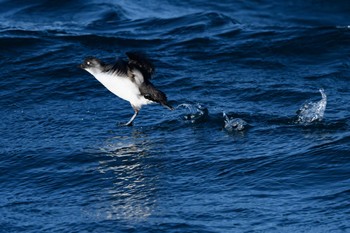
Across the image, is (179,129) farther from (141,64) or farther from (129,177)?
(129,177)

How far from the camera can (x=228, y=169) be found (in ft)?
28.1

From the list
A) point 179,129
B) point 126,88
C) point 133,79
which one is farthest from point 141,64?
point 179,129

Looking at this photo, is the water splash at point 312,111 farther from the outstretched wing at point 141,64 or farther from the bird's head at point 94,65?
the bird's head at point 94,65

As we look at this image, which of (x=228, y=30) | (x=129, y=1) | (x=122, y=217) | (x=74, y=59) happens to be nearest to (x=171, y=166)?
(x=122, y=217)

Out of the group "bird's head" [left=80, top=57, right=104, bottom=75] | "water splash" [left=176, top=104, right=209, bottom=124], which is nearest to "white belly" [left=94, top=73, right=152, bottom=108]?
"bird's head" [left=80, top=57, right=104, bottom=75]

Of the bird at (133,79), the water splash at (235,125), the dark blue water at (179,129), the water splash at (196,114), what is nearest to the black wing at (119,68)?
the bird at (133,79)

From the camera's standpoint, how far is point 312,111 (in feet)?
32.5

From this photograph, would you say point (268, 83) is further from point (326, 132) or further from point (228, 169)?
point (228, 169)

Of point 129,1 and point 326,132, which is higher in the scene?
point 129,1

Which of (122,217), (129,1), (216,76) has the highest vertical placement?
(129,1)

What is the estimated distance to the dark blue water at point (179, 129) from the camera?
24.5ft

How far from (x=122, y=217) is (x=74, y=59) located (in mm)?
6319

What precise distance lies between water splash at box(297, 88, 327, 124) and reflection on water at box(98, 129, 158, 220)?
193 centimetres

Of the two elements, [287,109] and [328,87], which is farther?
[328,87]
